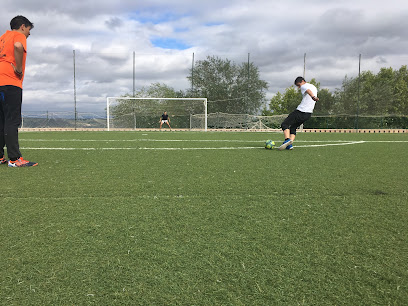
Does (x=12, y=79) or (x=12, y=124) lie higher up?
(x=12, y=79)

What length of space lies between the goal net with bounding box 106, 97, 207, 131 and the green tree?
508 cm

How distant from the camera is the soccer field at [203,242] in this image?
1432mm

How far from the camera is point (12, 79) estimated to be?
481 centimetres

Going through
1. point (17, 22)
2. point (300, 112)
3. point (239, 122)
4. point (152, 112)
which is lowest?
point (300, 112)

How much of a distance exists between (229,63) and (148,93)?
12047 millimetres

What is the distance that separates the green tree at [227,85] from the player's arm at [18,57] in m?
28.8

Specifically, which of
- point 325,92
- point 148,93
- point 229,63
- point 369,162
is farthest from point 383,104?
point 369,162

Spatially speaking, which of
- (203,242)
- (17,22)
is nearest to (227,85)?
(17,22)

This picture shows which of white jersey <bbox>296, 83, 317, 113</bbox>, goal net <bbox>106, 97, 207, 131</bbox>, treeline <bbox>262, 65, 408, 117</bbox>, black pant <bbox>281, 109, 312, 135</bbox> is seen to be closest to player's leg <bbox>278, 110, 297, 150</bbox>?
black pant <bbox>281, 109, 312, 135</bbox>

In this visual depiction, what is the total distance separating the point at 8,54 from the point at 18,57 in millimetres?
242

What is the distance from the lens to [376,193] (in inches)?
124

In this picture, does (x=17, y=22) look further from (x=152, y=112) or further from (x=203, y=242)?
(x=152, y=112)

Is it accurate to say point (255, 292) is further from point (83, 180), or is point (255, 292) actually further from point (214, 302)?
point (83, 180)

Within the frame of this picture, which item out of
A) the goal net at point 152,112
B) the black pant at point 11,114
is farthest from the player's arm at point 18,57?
the goal net at point 152,112
